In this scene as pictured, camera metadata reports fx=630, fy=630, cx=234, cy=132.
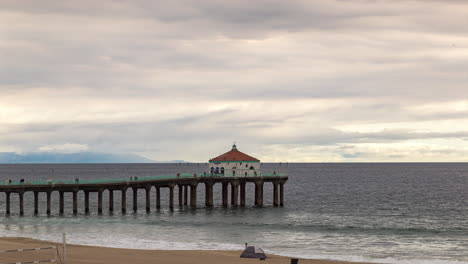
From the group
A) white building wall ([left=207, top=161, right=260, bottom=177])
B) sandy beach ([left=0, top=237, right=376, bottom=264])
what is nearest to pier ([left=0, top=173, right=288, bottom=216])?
white building wall ([left=207, top=161, right=260, bottom=177])

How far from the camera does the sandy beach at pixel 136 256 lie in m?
40.2

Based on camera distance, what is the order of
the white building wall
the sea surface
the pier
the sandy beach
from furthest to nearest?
the white building wall → the pier → the sea surface → the sandy beach

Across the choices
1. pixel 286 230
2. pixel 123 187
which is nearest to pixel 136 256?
pixel 286 230

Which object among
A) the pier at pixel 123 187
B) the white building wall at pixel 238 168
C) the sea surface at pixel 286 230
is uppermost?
the white building wall at pixel 238 168

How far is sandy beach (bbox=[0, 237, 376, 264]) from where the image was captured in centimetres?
4016

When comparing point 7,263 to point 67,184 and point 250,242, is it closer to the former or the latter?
point 250,242

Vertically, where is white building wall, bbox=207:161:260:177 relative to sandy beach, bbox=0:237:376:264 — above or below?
above

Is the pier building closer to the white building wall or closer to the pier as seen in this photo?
the white building wall

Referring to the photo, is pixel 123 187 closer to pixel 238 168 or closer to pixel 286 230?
pixel 238 168

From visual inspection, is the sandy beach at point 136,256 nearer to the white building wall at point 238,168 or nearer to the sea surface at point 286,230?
the sea surface at point 286,230

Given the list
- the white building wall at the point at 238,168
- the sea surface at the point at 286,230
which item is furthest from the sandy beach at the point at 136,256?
the white building wall at the point at 238,168

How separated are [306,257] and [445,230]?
2506 centimetres

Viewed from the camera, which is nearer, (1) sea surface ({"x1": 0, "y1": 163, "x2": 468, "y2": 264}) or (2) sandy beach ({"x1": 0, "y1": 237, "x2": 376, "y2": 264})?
(2) sandy beach ({"x1": 0, "y1": 237, "x2": 376, "y2": 264})

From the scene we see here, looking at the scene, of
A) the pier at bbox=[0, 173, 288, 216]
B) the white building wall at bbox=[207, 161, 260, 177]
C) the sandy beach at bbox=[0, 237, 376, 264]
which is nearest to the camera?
the sandy beach at bbox=[0, 237, 376, 264]
